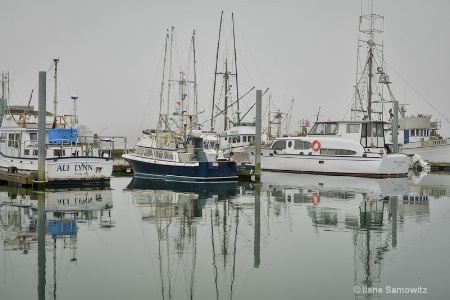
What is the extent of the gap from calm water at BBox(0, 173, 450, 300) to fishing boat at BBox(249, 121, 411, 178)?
12933 millimetres

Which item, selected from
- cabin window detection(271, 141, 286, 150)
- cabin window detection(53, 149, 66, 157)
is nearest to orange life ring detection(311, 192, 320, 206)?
cabin window detection(53, 149, 66, 157)

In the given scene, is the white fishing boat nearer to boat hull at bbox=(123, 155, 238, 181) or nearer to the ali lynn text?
boat hull at bbox=(123, 155, 238, 181)

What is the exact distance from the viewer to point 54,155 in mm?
30484

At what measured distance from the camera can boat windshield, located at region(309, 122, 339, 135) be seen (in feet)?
133

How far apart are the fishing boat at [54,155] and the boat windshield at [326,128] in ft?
54.4

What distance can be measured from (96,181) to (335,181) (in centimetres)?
1442

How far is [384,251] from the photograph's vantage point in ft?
43.4

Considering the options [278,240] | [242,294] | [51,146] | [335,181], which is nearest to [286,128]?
[335,181]

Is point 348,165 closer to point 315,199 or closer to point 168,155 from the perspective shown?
point 168,155

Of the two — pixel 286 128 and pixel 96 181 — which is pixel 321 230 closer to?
pixel 96 181

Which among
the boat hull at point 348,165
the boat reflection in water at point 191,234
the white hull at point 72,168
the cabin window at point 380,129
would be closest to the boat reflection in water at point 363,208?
the boat hull at point 348,165

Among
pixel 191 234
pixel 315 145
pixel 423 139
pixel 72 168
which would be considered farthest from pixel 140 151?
pixel 423 139

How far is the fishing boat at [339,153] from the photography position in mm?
36875

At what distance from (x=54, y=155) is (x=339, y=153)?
19.2m
